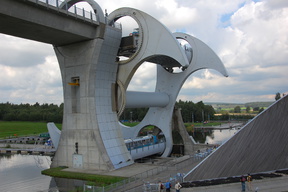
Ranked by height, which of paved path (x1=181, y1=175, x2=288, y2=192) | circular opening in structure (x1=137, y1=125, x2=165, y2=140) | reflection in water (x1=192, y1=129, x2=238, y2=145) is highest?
circular opening in structure (x1=137, y1=125, x2=165, y2=140)

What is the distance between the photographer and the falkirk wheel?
24047 millimetres

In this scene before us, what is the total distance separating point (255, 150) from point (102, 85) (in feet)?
45.8

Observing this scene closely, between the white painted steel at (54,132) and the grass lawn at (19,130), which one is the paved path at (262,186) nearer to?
the white painted steel at (54,132)

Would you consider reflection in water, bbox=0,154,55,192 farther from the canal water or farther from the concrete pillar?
the concrete pillar

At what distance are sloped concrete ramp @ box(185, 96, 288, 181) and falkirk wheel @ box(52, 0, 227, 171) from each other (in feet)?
29.0

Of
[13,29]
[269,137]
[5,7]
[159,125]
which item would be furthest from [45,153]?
[269,137]

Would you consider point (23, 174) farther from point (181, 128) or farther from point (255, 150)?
point (181, 128)

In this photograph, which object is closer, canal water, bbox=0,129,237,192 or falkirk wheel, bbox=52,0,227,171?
canal water, bbox=0,129,237,192

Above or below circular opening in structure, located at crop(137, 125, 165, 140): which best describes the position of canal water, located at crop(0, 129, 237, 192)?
below

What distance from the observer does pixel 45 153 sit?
128 ft

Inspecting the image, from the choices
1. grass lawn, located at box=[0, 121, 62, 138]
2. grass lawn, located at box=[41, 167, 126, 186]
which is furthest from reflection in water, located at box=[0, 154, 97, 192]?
grass lawn, located at box=[0, 121, 62, 138]

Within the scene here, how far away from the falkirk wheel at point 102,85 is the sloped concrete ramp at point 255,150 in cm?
884

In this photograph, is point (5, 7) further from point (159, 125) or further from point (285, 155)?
point (159, 125)

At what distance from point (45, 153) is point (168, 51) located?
78.8 feet
